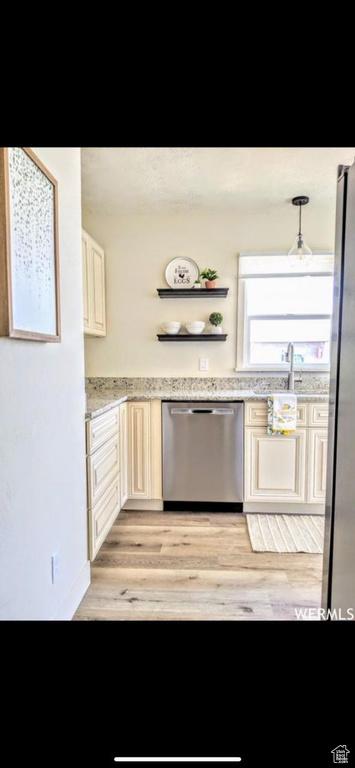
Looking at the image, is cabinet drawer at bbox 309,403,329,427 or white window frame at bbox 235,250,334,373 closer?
cabinet drawer at bbox 309,403,329,427

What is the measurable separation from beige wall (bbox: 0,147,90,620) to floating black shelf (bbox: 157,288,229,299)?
1419mm

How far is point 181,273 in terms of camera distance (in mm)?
3281

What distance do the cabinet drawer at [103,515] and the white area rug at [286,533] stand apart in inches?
36.6

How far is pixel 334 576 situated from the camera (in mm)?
969

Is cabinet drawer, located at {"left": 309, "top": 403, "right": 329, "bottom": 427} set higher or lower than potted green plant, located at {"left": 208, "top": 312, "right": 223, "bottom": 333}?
lower

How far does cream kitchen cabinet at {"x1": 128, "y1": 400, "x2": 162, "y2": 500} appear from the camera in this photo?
2.88 m

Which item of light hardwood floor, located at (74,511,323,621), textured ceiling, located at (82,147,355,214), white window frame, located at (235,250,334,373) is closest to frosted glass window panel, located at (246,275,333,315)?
white window frame, located at (235,250,334,373)

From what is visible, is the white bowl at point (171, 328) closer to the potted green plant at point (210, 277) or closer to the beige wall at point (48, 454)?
the potted green plant at point (210, 277)

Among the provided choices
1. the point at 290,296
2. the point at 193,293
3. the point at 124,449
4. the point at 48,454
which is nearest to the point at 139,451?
the point at 124,449

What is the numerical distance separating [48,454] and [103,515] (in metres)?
0.92

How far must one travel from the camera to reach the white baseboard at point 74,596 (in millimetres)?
1559

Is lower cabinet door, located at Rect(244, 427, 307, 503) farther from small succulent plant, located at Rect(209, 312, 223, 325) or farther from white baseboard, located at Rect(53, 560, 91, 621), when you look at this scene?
white baseboard, located at Rect(53, 560, 91, 621)

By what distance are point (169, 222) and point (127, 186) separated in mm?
636
